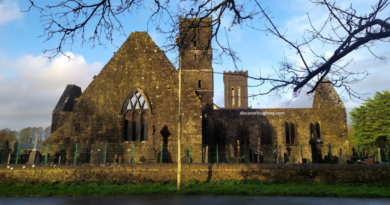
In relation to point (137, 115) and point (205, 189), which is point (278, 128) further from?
point (205, 189)

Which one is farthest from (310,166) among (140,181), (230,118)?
(230,118)

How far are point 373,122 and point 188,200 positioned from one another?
4014 centimetres

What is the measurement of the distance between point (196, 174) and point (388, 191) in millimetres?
7662

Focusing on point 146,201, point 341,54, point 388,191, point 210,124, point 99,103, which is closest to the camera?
point 341,54

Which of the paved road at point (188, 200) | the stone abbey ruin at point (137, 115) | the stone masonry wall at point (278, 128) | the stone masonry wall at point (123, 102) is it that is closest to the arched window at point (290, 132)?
the stone masonry wall at point (278, 128)

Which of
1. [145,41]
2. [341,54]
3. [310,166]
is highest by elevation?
[145,41]

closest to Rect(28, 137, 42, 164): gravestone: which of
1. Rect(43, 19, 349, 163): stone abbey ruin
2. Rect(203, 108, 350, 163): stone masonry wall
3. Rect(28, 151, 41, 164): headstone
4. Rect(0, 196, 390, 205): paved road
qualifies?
Rect(28, 151, 41, 164): headstone

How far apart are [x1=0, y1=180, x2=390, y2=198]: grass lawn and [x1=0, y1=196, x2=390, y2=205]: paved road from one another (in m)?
0.61

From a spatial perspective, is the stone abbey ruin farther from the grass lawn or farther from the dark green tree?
the dark green tree

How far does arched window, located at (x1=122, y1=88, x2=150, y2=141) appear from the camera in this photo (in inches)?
785

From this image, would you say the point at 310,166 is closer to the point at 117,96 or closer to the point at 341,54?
the point at 341,54

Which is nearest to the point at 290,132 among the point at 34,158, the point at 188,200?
the point at 188,200

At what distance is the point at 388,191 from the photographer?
10.9 meters

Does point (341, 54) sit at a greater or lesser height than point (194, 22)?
lesser
